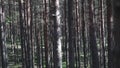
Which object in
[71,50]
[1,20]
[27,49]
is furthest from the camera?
[27,49]

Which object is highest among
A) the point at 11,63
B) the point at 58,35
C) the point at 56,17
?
the point at 56,17

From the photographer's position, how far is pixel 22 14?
2020cm

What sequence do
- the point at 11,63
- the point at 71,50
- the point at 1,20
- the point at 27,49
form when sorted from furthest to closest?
the point at 11,63, the point at 27,49, the point at 1,20, the point at 71,50

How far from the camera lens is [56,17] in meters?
9.69

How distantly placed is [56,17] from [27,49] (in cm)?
1019

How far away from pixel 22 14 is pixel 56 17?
35.6 ft
